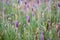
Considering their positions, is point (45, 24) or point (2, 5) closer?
point (45, 24)

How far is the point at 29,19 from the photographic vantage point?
1.74 m

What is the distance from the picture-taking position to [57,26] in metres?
1.65

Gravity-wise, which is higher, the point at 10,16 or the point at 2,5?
the point at 2,5

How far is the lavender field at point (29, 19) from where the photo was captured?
1.66 m

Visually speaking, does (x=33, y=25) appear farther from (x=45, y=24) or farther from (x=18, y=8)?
(x=18, y=8)

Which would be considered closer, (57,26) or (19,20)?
(57,26)

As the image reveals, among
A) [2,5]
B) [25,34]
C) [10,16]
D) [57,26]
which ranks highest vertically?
[2,5]

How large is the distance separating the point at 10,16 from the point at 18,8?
0.15 m

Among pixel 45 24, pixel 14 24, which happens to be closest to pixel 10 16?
pixel 14 24

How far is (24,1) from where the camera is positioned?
1.74 metres

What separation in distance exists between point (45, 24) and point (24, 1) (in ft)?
1.27

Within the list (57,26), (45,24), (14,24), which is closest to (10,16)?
(14,24)

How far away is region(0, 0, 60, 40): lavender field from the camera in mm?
1658

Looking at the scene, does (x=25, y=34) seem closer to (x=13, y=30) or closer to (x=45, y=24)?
(x=13, y=30)
